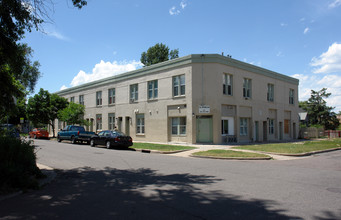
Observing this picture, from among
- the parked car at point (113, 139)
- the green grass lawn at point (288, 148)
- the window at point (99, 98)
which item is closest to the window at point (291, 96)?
the green grass lawn at point (288, 148)

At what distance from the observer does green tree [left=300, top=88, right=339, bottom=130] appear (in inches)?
2121

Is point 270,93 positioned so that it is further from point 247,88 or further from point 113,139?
point 113,139

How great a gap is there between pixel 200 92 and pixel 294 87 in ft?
59.0

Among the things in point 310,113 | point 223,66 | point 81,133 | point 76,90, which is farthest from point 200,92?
point 310,113

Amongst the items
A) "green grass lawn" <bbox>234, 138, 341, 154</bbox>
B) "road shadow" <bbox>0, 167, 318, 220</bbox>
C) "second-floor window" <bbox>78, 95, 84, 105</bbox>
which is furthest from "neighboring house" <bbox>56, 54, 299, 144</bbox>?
"road shadow" <bbox>0, 167, 318, 220</bbox>

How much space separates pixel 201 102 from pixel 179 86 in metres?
2.77

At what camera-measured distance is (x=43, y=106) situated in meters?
37.0

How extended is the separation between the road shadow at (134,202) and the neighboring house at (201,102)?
15.4 m

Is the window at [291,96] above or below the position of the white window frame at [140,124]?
above

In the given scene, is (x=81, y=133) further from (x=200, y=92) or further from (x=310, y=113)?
(x=310, y=113)

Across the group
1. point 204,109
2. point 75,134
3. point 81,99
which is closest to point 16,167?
point 204,109

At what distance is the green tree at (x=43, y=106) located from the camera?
36906 millimetres

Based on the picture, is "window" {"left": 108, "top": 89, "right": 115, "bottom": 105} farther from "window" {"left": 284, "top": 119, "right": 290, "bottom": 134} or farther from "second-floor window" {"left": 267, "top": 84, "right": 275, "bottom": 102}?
"window" {"left": 284, "top": 119, "right": 290, "bottom": 134}

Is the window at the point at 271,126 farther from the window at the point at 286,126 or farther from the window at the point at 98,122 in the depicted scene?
the window at the point at 98,122
